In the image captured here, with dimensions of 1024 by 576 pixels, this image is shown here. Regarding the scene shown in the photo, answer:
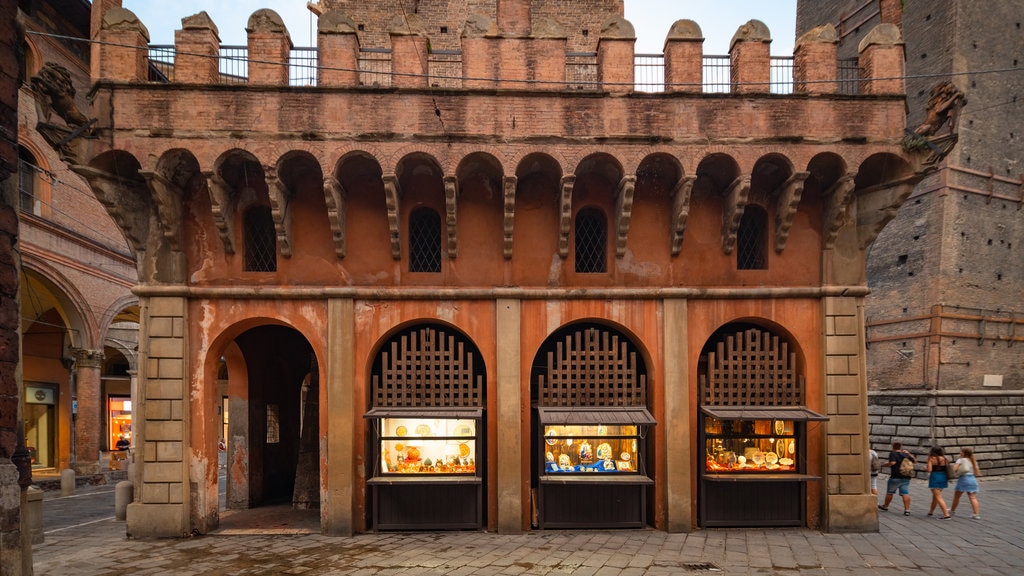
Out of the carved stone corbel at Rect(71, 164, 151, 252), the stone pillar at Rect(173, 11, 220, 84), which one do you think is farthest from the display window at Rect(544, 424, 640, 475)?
the stone pillar at Rect(173, 11, 220, 84)

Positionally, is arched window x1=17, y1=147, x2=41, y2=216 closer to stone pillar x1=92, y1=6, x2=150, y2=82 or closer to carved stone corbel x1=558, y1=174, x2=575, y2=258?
stone pillar x1=92, y1=6, x2=150, y2=82

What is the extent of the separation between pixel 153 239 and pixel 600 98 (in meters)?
8.87

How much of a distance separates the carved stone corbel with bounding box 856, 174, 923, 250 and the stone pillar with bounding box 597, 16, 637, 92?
207 inches

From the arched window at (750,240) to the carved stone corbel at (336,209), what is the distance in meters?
7.93

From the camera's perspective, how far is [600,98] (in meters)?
10.4

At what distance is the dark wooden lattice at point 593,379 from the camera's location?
10812 mm

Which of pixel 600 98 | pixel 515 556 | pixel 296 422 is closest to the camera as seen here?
pixel 515 556

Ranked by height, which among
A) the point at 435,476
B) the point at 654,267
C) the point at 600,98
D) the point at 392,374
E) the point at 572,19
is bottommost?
the point at 435,476

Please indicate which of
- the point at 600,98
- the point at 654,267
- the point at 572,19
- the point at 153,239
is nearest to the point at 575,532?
the point at 654,267

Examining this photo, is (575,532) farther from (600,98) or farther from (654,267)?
(600,98)

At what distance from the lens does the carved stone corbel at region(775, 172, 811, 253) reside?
34.0 ft

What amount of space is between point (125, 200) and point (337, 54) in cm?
485

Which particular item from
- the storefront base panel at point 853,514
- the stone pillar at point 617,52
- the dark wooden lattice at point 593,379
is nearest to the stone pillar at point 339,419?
the dark wooden lattice at point 593,379

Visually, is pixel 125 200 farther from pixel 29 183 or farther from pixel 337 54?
pixel 29 183
